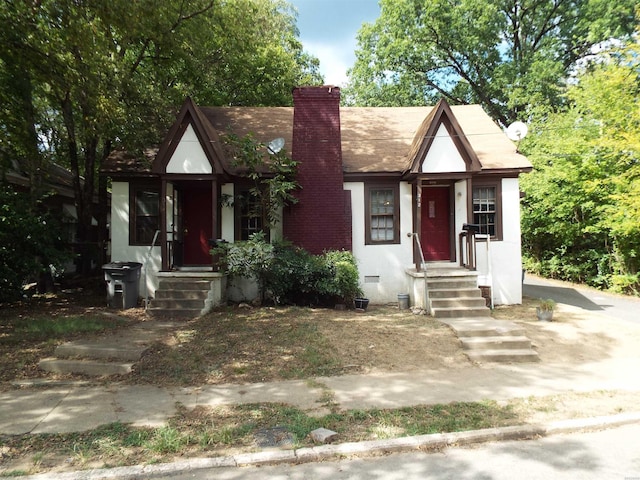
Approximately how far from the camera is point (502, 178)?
37.0 feet

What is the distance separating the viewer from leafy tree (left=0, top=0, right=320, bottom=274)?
8380mm

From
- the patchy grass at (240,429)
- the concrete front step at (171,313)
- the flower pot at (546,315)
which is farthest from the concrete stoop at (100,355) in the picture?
the flower pot at (546,315)

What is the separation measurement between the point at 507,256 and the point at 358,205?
4.49 m

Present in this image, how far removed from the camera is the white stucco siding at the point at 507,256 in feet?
36.5

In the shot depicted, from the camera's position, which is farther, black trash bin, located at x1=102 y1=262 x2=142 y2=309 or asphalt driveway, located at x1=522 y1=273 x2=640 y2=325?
asphalt driveway, located at x1=522 y1=273 x2=640 y2=325

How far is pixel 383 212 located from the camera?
11.5 m

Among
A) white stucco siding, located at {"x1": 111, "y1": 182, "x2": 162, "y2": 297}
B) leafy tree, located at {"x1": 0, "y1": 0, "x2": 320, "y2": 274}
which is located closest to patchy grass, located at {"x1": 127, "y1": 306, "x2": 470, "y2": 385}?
white stucco siding, located at {"x1": 111, "y1": 182, "x2": 162, "y2": 297}

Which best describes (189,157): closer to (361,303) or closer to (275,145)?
(275,145)

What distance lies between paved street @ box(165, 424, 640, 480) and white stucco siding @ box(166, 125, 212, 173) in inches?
324

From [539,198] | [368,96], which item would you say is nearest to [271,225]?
[539,198]

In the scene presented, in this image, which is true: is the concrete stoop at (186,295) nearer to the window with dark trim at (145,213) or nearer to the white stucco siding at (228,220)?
the white stucco siding at (228,220)

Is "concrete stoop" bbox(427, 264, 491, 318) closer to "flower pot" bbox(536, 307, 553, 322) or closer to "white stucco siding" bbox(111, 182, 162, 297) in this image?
"flower pot" bbox(536, 307, 553, 322)

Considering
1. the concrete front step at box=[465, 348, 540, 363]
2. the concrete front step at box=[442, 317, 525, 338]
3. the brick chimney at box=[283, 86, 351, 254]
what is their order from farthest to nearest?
1. the brick chimney at box=[283, 86, 351, 254]
2. the concrete front step at box=[442, 317, 525, 338]
3. the concrete front step at box=[465, 348, 540, 363]

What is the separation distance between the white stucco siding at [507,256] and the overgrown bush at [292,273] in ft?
13.6
